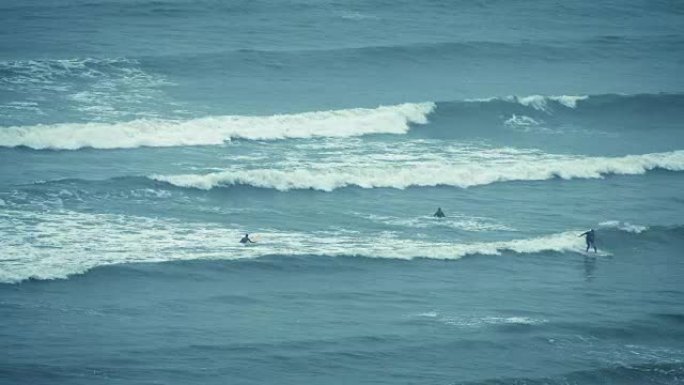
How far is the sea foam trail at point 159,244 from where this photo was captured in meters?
30.2

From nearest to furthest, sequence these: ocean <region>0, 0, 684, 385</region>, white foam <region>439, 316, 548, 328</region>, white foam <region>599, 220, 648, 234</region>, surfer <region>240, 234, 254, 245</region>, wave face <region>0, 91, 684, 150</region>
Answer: ocean <region>0, 0, 684, 385</region>
white foam <region>439, 316, 548, 328</region>
surfer <region>240, 234, 254, 245</region>
white foam <region>599, 220, 648, 234</region>
wave face <region>0, 91, 684, 150</region>

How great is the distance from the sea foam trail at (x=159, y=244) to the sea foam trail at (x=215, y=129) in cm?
635

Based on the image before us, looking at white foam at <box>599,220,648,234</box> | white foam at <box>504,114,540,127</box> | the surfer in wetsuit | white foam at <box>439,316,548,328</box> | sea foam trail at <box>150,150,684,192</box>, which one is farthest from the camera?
white foam at <box>504,114,540,127</box>

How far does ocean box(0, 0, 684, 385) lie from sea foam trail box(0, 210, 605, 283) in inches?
3.4

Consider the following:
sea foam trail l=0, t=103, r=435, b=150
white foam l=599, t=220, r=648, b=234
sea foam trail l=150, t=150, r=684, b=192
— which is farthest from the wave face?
white foam l=599, t=220, r=648, b=234

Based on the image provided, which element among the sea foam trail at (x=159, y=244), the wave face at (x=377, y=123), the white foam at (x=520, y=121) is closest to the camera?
the sea foam trail at (x=159, y=244)

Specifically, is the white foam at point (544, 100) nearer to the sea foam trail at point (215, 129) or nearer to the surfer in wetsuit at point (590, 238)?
the sea foam trail at point (215, 129)

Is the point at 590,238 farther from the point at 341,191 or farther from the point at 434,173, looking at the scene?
the point at 341,191

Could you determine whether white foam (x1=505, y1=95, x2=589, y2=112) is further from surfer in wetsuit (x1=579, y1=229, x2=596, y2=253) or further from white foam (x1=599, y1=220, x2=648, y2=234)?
surfer in wetsuit (x1=579, y1=229, x2=596, y2=253)

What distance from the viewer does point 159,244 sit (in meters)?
31.7

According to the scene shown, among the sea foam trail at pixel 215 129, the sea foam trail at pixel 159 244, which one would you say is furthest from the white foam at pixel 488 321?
the sea foam trail at pixel 215 129

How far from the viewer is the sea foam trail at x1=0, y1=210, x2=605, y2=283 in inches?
1191

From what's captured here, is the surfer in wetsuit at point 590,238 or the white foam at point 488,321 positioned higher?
the surfer in wetsuit at point 590,238

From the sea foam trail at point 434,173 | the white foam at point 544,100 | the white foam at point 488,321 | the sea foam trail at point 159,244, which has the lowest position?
the white foam at point 488,321
